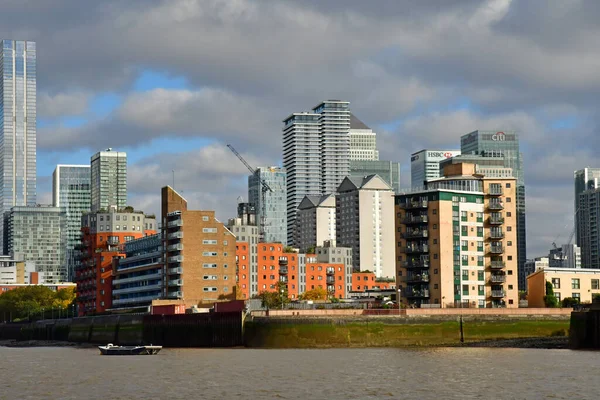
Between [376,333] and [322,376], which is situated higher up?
[376,333]

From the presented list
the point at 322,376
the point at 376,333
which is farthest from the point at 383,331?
the point at 322,376

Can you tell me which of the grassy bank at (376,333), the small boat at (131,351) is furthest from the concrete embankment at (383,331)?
the small boat at (131,351)

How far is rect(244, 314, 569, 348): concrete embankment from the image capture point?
550 ft

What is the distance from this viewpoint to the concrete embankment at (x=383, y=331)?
167625 millimetres

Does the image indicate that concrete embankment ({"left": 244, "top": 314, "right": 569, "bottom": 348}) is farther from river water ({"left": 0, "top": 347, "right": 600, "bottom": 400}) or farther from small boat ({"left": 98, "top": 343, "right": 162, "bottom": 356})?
small boat ({"left": 98, "top": 343, "right": 162, "bottom": 356})

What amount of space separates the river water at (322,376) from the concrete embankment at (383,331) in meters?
10.5

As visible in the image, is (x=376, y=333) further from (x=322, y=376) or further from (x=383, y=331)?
(x=322, y=376)

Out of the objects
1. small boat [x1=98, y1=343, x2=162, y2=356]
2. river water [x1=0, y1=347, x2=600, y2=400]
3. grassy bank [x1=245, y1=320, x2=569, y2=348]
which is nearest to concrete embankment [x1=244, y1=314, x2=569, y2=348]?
grassy bank [x1=245, y1=320, x2=569, y2=348]

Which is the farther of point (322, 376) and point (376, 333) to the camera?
point (376, 333)

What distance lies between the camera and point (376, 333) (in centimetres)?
16850

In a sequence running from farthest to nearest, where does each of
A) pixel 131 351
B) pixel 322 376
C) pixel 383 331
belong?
pixel 131 351 < pixel 383 331 < pixel 322 376

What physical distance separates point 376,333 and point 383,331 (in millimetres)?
1148

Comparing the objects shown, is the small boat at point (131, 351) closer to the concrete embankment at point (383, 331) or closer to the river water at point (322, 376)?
the river water at point (322, 376)

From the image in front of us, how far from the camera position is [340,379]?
109 meters
